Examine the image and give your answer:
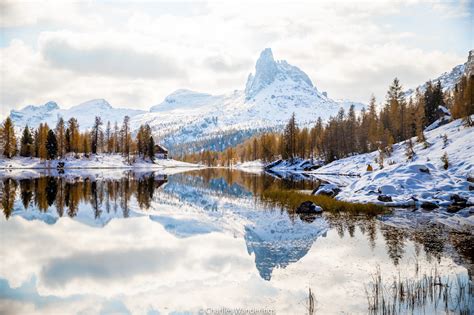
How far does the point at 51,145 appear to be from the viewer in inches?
4658

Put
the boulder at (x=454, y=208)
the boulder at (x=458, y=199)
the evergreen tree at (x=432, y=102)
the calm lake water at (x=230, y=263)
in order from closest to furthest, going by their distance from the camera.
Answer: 1. the calm lake water at (x=230, y=263)
2. the boulder at (x=454, y=208)
3. the boulder at (x=458, y=199)
4. the evergreen tree at (x=432, y=102)

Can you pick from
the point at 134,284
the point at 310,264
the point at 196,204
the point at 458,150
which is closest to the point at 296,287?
the point at 310,264

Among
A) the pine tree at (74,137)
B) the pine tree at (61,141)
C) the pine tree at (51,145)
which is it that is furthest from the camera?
the pine tree at (74,137)

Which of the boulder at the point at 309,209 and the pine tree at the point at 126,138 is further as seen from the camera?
the pine tree at the point at 126,138

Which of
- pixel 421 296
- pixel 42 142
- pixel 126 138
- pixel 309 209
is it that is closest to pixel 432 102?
pixel 309 209

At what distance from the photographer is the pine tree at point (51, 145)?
385 ft

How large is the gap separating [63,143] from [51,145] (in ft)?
22.8

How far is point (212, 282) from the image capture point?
612 inches

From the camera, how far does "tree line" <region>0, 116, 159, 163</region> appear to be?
11569cm

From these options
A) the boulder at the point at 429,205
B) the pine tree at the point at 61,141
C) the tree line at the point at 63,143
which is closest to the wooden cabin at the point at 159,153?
the tree line at the point at 63,143

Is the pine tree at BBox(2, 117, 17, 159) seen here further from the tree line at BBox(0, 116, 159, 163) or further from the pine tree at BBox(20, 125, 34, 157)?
the pine tree at BBox(20, 125, 34, 157)

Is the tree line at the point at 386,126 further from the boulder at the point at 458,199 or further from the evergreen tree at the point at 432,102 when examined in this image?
the boulder at the point at 458,199

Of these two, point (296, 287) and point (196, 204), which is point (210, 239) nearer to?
point (296, 287)

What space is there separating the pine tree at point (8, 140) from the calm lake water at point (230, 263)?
9518 cm
